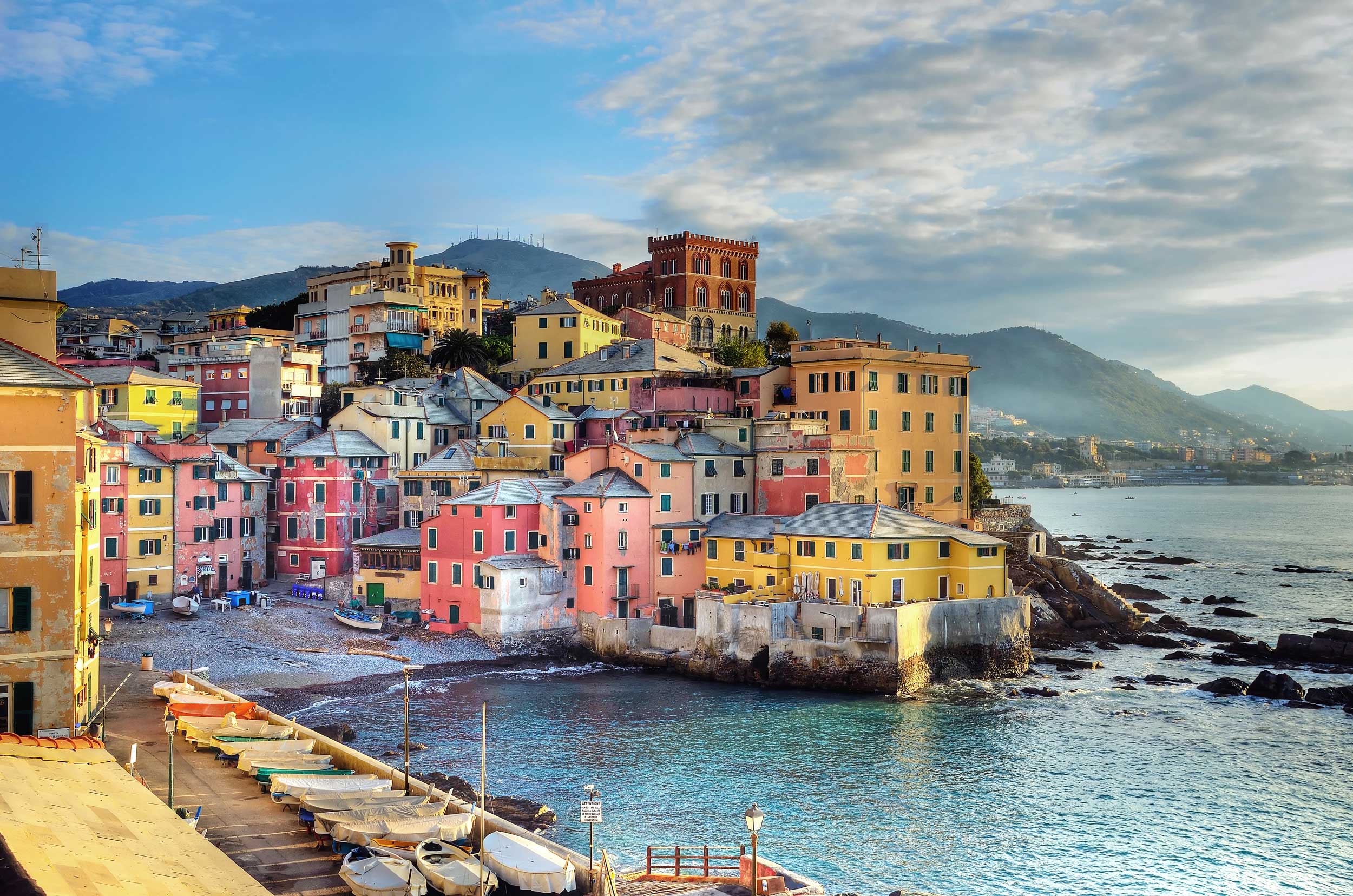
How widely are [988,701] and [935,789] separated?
1396 centimetres

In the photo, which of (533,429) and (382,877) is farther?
(533,429)

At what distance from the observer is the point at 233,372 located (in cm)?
9425

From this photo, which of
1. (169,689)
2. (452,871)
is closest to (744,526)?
(169,689)

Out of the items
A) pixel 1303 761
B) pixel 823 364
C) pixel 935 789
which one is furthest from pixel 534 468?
pixel 1303 761

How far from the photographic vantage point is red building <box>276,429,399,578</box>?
7531 centimetres

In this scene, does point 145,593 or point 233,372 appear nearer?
point 145,593

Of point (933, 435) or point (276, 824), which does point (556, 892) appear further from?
point (933, 435)

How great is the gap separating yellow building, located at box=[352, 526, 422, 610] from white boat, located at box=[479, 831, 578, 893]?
146 feet

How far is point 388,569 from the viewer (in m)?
69.2

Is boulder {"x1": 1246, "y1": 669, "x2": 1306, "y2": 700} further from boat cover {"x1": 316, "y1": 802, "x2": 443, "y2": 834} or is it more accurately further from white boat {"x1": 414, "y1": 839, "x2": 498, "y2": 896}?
white boat {"x1": 414, "y1": 839, "x2": 498, "y2": 896}

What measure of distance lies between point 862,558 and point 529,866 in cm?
Result: 3617

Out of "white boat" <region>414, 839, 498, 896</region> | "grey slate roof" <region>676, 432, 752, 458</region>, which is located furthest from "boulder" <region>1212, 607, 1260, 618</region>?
"white boat" <region>414, 839, 498, 896</region>

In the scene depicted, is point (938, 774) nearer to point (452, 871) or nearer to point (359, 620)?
point (452, 871)

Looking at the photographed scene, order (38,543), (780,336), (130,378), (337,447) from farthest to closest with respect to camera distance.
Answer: (780,336), (130,378), (337,447), (38,543)
